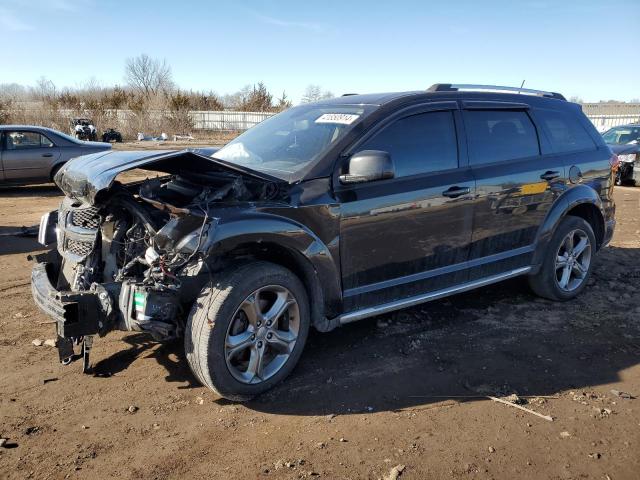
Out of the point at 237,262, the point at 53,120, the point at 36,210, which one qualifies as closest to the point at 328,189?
the point at 237,262

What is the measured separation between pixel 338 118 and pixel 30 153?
10286mm

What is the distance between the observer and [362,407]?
3398 millimetres

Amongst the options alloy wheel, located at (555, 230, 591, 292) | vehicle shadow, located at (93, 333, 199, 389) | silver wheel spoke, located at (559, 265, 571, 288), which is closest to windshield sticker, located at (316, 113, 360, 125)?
vehicle shadow, located at (93, 333, 199, 389)

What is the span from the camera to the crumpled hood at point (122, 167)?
3.28 meters

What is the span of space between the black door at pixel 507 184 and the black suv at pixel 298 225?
0.6 inches

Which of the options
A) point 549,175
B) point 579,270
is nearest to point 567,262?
point 579,270

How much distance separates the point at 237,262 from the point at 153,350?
4.07 ft

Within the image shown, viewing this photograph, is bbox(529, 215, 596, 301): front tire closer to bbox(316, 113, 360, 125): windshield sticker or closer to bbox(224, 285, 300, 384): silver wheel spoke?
bbox(316, 113, 360, 125): windshield sticker

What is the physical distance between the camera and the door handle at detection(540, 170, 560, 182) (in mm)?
4906

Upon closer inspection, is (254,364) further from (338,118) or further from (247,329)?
(338,118)

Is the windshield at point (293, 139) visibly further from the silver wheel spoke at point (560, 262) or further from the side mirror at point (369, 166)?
the silver wheel spoke at point (560, 262)

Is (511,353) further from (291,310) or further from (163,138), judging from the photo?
(163,138)

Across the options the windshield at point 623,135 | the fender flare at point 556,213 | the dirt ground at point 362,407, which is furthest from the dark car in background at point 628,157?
the dirt ground at point 362,407

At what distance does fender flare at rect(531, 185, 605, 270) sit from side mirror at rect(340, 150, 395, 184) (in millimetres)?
2126
